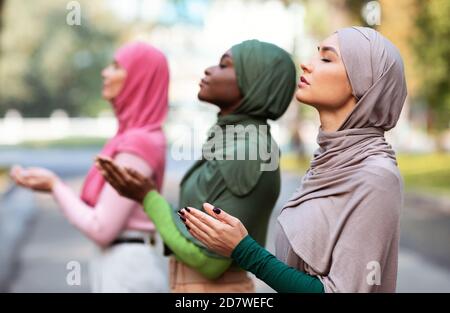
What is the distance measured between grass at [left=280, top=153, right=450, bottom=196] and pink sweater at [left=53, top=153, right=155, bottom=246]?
14188 mm

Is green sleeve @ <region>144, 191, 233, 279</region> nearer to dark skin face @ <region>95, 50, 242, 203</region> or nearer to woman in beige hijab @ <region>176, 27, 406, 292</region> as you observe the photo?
dark skin face @ <region>95, 50, 242, 203</region>

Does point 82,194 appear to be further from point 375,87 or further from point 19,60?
point 19,60

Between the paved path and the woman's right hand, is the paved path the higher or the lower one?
the lower one

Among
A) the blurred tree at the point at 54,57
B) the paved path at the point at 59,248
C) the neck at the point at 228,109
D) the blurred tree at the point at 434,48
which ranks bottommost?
the paved path at the point at 59,248

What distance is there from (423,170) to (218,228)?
21825mm

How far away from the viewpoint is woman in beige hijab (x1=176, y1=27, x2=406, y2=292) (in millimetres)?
2684

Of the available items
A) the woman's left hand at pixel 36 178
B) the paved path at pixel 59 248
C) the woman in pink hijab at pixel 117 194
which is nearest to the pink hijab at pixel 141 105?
the woman in pink hijab at pixel 117 194

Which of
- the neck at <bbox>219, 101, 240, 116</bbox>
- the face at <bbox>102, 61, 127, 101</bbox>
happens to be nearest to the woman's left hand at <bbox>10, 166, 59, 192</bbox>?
the face at <bbox>102, 61, 127, 101</bbox>

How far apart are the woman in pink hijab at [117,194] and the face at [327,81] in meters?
1.82

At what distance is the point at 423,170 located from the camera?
23.9 m

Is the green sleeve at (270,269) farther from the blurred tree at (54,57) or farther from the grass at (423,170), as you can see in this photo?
the blurred tree at (54,57)

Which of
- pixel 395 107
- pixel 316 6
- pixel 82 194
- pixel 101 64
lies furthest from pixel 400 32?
pixel 101 64

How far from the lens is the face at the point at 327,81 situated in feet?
9.43

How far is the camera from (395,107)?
2.87m
